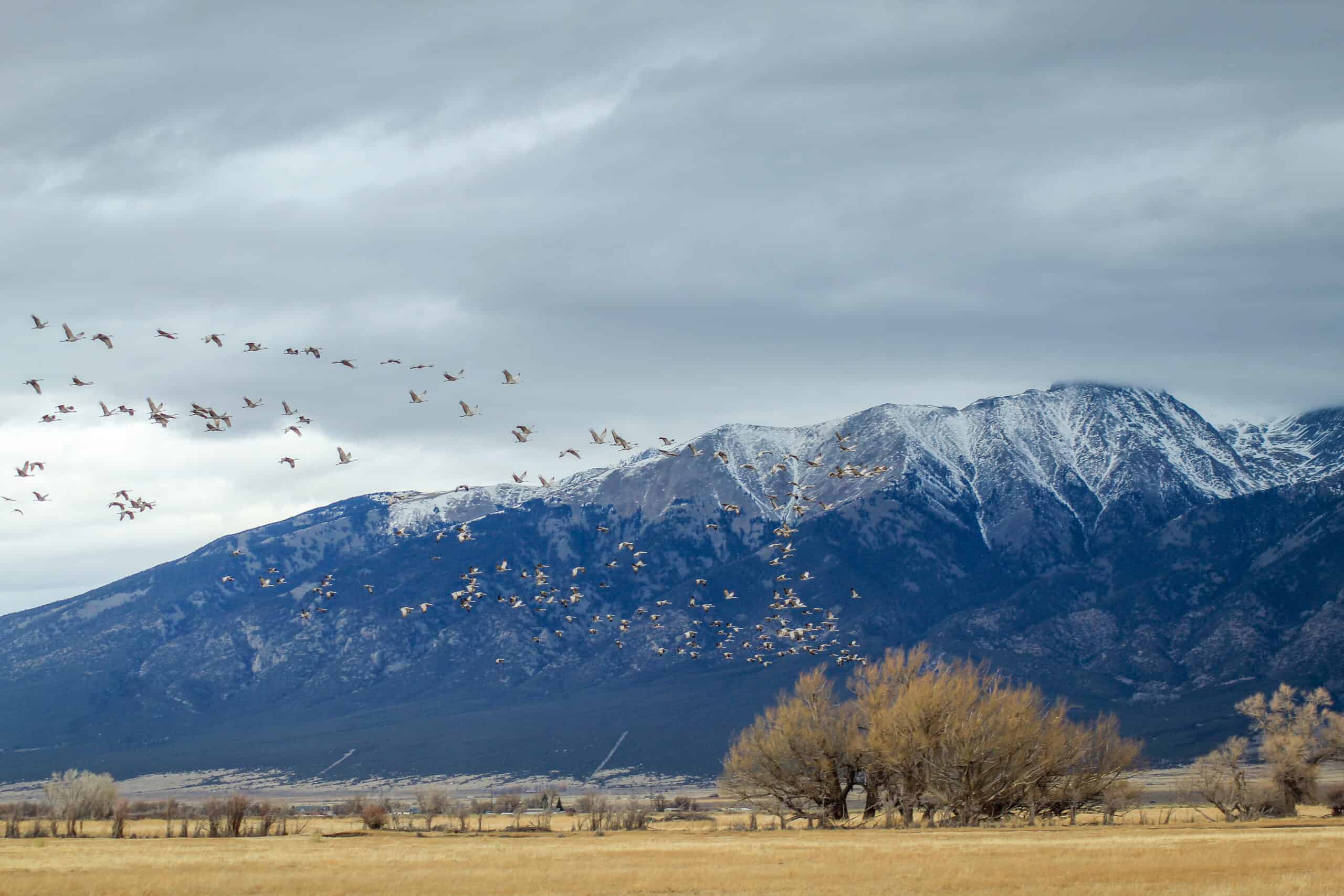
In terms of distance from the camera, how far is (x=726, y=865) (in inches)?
2052

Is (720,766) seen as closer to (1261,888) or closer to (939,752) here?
(939,752)

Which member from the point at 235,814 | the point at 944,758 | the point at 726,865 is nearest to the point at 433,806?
the point at 235,814

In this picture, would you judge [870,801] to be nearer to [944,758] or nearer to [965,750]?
[944,758]

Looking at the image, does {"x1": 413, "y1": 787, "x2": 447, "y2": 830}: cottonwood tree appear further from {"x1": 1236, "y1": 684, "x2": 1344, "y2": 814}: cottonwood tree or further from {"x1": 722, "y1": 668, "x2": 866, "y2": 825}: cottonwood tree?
{"x1": 1236, "y1": 684, "x2": 1344, "y2": 814}: cottonwood tree

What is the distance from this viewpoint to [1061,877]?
1810 inches

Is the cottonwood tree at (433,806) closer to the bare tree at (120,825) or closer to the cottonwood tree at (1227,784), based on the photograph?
the bare tree at (120,825)

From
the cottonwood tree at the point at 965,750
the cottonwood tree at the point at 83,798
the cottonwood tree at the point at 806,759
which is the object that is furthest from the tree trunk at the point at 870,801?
the cottonwood tree at the point at 83,798

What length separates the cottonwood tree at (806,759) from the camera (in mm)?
81625

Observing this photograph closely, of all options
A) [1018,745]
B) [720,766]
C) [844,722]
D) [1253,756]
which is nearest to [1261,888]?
[1018,745]

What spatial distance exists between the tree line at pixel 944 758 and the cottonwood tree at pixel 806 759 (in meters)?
0.07

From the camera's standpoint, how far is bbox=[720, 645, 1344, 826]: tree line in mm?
76875

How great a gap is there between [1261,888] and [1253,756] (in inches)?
6159

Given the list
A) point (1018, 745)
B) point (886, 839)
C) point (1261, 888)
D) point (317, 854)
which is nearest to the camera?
point (1261, 888)

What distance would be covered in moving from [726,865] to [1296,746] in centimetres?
5475
